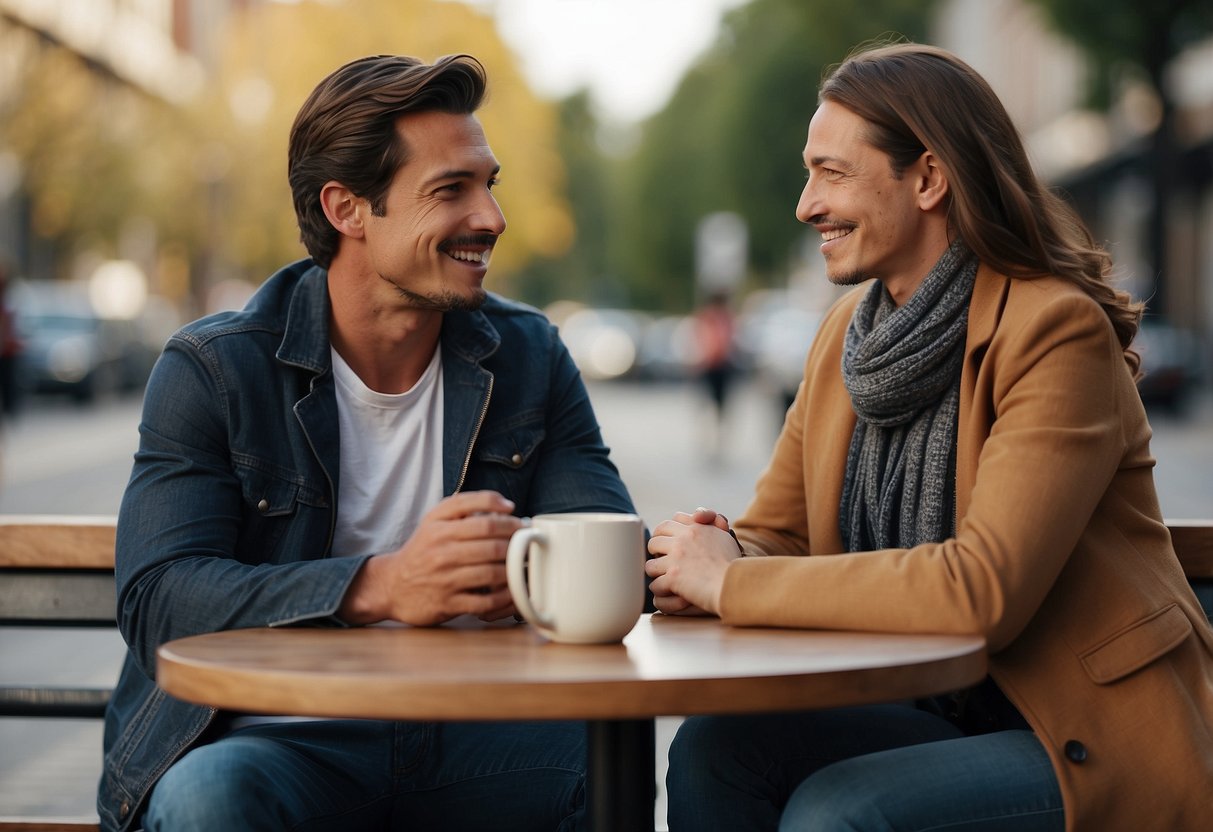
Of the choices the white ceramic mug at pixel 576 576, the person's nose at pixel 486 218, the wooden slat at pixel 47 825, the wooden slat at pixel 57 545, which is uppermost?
the person's nose at pixel 486 218

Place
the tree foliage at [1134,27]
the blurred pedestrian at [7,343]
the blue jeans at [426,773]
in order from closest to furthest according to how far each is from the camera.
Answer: the blue jeans at [426,773], the blurred pedestrian at [7,343], the tree foliage at [1134,27]

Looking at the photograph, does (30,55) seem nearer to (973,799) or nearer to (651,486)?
(651,486)

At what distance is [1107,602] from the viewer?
2.66m

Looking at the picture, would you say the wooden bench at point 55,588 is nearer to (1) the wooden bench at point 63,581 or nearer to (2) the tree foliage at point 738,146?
(1) the wooden bench at point 63,581

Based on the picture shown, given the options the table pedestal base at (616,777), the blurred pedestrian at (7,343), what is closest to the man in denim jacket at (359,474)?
the table pedestal base at (616,777)

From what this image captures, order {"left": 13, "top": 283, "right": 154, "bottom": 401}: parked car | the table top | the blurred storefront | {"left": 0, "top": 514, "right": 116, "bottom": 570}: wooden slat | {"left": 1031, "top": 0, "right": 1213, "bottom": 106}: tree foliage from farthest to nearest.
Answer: {"left": 13, "top": 283, "right": 154, "bottom": 401}: parked car
the blurred storefront
{"left": 1031, "top": 0, "right": 1213, "bottom": 106}: tree foliage
{"left": 0, "top": 514, "right": 116, "bottom": 570}: wooden slat
the table top

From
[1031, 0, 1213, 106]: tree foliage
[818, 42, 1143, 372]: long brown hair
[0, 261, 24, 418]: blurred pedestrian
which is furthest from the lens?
[1031, 0, 1213, 106]: tree foliage

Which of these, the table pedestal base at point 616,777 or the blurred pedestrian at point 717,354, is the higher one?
the table pedestal base at point 616,777

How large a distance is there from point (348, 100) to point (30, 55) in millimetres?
32925

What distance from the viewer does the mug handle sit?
226cm

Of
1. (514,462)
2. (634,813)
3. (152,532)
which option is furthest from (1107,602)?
(152,532)

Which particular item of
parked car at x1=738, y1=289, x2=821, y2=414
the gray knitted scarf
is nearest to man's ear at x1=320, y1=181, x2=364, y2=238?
the gray knitted scarf

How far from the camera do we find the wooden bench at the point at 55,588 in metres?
3.35

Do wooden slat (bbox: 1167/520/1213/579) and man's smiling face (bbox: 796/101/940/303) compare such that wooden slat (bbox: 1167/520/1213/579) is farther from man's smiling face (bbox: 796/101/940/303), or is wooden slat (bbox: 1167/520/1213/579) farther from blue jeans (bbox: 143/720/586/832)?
blue jeans (bbox: 143/720/586/832)
